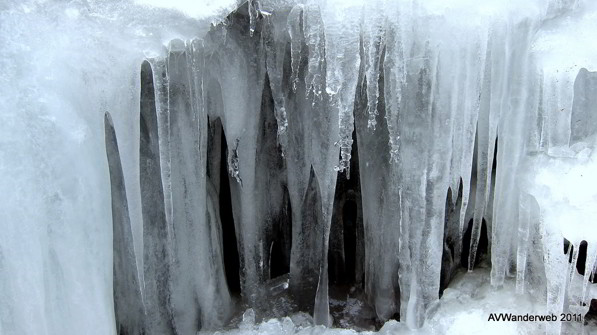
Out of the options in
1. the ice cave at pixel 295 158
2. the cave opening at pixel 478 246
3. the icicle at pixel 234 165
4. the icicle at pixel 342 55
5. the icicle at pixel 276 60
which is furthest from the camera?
the cave opening at pixel 478 246

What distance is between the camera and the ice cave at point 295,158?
243 centimetres

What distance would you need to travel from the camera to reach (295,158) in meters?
3.06

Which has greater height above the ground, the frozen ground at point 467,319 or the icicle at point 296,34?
the icicle at point 296,34

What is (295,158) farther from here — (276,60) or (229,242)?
(229,242)

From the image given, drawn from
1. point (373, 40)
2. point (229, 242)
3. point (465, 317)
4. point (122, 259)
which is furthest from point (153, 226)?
point (465, 317)

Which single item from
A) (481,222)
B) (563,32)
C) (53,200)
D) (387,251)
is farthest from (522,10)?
(53,200)

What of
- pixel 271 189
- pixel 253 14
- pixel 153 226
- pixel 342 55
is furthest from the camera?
pixel 271 189

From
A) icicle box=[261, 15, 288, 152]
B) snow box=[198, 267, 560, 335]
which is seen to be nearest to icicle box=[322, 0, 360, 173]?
icicle box=[261, 15, 288, 152]

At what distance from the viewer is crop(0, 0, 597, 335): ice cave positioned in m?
2.43

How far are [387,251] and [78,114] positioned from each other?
143 centimetres

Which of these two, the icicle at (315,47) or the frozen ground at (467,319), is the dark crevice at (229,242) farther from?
the icicle at (315,47)

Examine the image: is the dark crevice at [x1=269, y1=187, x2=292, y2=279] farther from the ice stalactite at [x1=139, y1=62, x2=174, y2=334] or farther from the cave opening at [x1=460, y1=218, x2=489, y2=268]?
the cave opening at [x1=460, y1=218, x2=489, y2=268]

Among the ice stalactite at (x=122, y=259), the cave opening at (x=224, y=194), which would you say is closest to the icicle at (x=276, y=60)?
the cave opening at (x=224, y=194)

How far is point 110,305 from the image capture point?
261 centimetres
